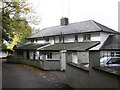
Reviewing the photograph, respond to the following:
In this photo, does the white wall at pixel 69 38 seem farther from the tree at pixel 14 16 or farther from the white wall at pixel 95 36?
the tree at pixel 14 16

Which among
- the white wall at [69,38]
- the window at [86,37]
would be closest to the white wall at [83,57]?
the window at [86,37]

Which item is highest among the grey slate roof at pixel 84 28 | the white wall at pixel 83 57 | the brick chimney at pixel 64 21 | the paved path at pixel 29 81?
the brick chimney at pixel 64 21

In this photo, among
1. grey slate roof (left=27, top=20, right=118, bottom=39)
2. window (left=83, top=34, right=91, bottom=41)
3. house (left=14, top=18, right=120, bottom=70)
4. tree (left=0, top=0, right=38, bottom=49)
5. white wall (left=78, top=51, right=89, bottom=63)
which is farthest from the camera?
window (left=83, top=34, right=91, bottom=41)

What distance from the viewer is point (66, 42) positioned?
2328cm

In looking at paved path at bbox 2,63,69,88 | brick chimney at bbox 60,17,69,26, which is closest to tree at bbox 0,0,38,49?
paved path at bbox 2,63,69,88

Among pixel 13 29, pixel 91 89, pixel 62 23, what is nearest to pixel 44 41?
pixel 62 23

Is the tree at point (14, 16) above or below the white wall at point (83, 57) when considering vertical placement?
above

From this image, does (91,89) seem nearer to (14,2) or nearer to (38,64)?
(14,2)

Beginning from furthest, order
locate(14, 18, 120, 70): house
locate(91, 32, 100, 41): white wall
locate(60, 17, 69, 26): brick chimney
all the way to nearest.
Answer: locate(60, 17, 69, 26): brick chimney < locate(91, 32, 100, 41): white wall < locate(14, 18, 120, 70): house

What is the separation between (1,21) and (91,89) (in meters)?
12.3

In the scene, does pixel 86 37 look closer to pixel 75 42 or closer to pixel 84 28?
pixel 84 28

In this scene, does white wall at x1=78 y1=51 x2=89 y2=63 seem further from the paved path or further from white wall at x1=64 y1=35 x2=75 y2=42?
the paved path

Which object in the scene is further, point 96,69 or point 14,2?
point 14,2

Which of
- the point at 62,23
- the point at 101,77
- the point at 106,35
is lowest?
the point at 101,77
